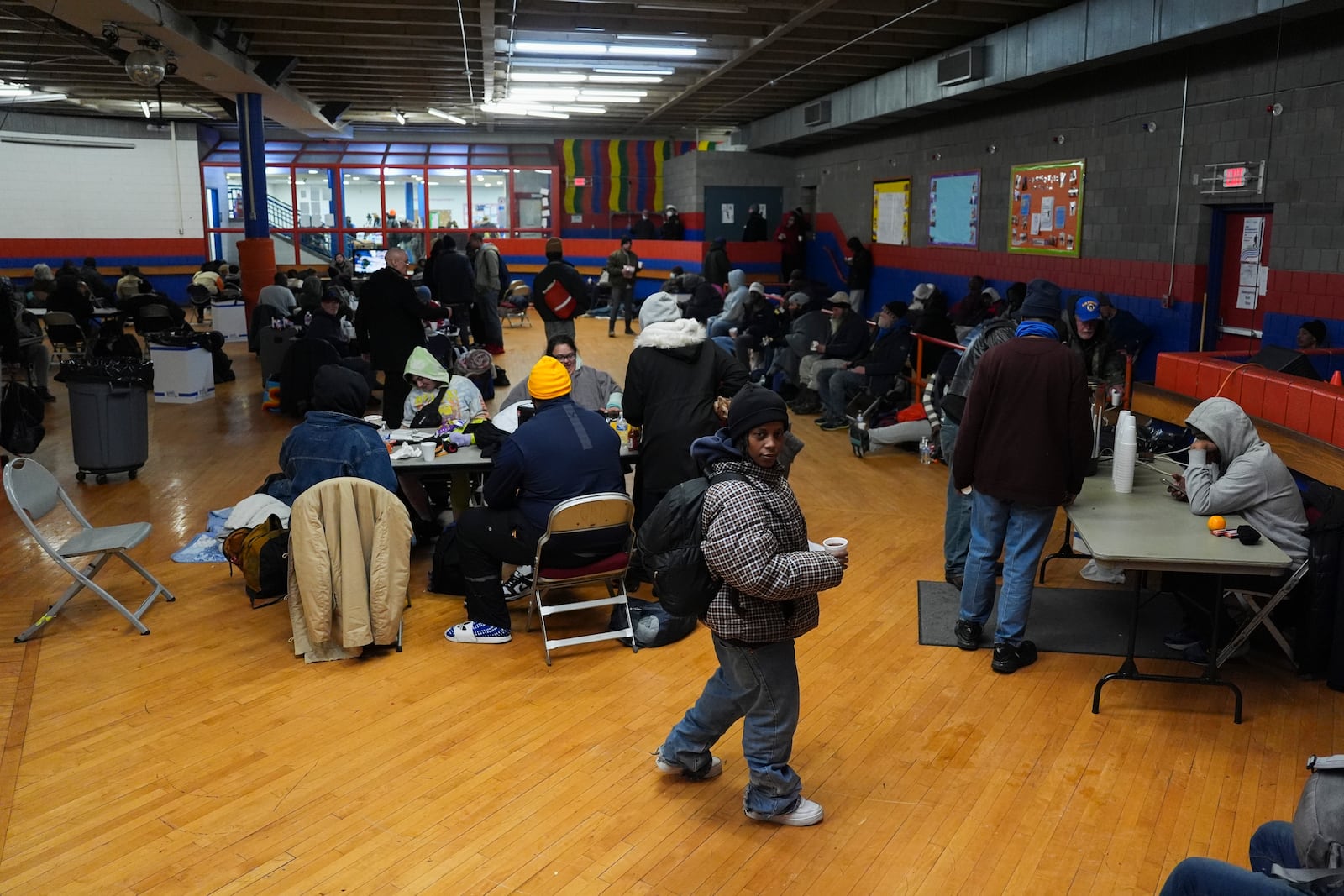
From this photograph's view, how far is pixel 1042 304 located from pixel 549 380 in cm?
220

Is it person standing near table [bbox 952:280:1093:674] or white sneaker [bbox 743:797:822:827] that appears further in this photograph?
person standing near table [bbox 952:280:1093:674]

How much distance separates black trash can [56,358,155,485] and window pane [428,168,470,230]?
686 inches

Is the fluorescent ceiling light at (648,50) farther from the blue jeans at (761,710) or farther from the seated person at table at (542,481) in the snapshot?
the blue jeans at (761,710)

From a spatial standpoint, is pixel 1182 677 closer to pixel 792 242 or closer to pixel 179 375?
pixel 179 375

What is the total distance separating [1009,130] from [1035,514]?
868cm

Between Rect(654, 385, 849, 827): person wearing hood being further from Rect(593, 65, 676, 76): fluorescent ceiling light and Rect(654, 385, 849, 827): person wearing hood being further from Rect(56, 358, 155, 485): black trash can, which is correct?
Rect(593, 65, 676, 76): fluorescent ceiling light

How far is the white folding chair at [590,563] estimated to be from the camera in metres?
4.59

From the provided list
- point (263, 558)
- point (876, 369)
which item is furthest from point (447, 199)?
point (263, 558)

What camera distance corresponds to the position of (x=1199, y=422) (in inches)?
177

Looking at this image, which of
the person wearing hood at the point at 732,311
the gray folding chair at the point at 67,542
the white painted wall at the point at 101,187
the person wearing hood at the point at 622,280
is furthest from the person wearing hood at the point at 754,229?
the gray folding chair at the point at 67,542

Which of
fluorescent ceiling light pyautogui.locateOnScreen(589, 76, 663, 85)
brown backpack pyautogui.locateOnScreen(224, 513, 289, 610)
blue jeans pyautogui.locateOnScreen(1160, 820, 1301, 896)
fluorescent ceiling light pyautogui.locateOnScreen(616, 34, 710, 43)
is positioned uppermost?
fluorescent ceiling light pyautogui.locateOnScreen(589, 76, 663, 85)

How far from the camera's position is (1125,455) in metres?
4.77

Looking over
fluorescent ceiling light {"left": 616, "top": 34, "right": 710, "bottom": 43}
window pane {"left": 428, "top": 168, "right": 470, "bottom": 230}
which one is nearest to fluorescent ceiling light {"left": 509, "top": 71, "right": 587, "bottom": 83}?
fluorescent ceiling light {"left": 616, "top": 34, "right": 710, "bottom": 43}

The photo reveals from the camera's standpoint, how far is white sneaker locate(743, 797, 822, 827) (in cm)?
349
